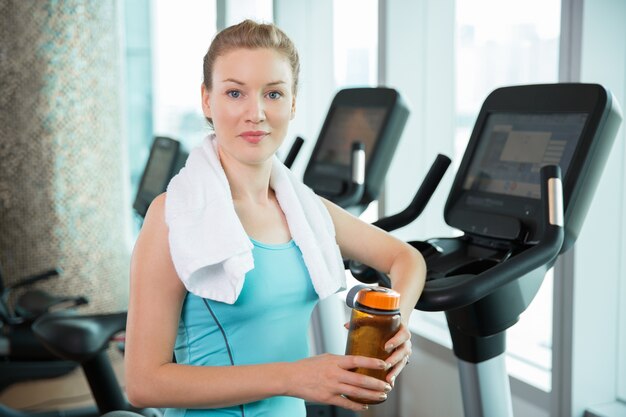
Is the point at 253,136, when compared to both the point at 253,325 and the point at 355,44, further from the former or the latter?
the point at 355,44

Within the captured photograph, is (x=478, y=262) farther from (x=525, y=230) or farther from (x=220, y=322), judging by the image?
(x=220, y=322)

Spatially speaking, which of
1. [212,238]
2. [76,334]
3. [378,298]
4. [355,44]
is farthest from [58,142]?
[378,298]

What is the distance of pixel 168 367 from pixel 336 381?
290mm

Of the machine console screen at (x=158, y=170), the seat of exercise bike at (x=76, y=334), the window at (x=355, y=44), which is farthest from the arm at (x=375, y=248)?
the window at (x=355, y=44)

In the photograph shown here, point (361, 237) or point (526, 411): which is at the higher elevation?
point (361, 237)

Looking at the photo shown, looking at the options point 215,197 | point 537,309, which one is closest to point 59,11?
point 537,309

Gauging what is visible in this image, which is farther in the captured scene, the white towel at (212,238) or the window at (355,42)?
the window at (355,42)

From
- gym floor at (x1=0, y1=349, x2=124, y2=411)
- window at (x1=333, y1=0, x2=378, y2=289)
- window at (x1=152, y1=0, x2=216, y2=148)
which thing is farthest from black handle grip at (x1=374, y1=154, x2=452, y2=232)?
window at (x1=152, y1=0, x2=216, y2=148)

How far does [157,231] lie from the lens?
1.27 m

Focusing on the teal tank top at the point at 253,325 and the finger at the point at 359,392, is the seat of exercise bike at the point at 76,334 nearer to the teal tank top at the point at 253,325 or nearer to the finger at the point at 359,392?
the teal tank top at the point at 253,325

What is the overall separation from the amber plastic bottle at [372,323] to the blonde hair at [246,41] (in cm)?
51

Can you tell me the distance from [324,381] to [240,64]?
58 cm

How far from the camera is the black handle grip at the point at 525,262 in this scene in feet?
4.45

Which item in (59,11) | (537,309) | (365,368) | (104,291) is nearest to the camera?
(365,368)
